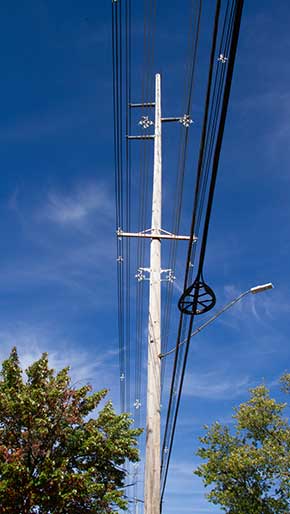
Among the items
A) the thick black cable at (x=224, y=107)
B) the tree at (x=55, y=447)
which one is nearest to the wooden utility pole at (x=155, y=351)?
the thick black cable at (x=224, y=107)

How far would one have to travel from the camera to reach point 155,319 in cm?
922

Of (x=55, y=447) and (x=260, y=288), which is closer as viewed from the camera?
(x=260, y=288)

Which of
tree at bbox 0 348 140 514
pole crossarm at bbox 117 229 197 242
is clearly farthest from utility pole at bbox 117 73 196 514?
tree at bbox 0 348 140 514

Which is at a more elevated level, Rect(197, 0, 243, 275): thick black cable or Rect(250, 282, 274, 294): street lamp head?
Rect(250, 282, 274, 294): street lamp head

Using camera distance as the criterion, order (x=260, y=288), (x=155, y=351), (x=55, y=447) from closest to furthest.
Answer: (x=260, y=288), (x=155, y=351), (x=55, y=447)

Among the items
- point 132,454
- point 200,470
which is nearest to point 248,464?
point 200,470

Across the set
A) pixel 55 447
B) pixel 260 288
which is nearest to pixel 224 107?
pixel 260 288

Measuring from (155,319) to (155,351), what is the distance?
2.25 ft

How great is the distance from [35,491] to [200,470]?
1497 centimetres

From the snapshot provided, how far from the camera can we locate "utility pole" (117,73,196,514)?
754cm

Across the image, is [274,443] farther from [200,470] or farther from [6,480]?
[6,480]

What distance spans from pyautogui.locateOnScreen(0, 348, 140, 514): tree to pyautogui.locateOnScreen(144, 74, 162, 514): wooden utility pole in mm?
8098

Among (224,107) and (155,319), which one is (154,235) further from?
(224,107)

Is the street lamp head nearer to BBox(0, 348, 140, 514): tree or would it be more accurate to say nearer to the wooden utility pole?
the wooden utility pole
